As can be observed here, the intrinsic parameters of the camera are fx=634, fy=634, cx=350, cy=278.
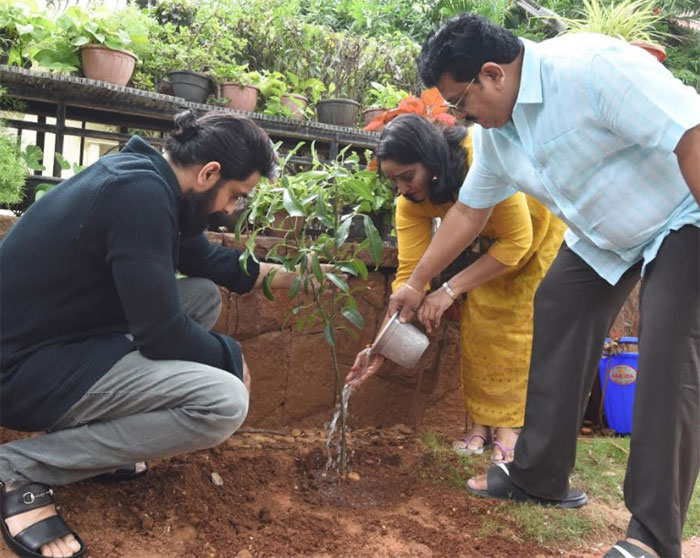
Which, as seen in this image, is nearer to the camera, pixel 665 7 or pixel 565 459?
pixel 565 459

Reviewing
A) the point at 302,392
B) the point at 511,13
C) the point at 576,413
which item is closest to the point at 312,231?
the point at 302,392

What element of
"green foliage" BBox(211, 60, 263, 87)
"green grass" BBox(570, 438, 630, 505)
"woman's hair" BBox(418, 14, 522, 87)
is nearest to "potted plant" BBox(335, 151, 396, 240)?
"woman's hair" BBox(418, 14, 522, 87)

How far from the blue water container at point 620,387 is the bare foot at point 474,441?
36.4 inches

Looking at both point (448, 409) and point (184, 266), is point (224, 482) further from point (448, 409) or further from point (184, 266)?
point (448, 409)

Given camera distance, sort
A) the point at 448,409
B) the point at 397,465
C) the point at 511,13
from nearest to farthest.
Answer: the point at 397,465, the point at 448,409, the point at 511,13

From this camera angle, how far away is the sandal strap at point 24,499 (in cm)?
153

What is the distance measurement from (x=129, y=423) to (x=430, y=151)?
1.32 m

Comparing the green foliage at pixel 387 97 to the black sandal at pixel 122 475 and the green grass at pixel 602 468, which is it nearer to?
the green grass at pixel 602 468

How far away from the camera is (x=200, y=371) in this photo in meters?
1.65

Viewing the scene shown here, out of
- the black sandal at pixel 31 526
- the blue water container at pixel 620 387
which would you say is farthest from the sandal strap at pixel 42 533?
the blue water container at pixel 620 387

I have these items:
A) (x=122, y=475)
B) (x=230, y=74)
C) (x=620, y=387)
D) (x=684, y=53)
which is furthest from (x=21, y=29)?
(x=684, y=53)

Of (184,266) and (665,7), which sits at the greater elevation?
(665,7)

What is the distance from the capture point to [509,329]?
8.20 ft

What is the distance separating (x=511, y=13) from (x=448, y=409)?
717 centimetres
